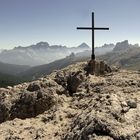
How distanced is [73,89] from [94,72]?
10.0 ft

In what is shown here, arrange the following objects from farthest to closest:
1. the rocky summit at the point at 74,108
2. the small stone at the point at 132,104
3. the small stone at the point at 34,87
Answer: the small stone at the point at 34,87 < the small stone at the point at 132,104 < the rocky summit at the point at 74,108

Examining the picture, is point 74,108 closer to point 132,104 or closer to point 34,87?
point 132,104

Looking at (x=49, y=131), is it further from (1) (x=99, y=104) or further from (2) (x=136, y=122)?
Answer: (2) (x=136, y=122)

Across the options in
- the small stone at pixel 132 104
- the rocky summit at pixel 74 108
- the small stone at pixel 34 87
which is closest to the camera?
the rocky summit at pixel 74 108

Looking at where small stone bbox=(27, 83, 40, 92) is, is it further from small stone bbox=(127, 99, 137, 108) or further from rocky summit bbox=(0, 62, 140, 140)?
small stone bbox=(127, 99, 137, 108)

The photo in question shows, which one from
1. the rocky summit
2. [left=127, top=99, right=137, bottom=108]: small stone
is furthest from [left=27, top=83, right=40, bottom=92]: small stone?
[left=127, top=99, right=137, bottom=108]: small stone

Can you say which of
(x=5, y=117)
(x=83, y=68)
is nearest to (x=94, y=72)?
(x=83, y=68)

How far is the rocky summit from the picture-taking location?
39.9 ft

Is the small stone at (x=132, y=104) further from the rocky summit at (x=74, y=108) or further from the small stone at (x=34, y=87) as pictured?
the small stone at (x=34, y=87)

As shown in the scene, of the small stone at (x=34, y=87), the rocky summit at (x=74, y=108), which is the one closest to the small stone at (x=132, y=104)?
the rocky summit at (x=74, y=108)

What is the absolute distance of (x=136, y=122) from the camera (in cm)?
1265

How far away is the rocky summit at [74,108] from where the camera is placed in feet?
39.9

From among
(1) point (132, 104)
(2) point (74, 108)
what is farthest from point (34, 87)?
(1) point (132, 104)

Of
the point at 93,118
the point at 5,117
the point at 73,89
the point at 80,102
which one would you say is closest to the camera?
the point at 93,118
